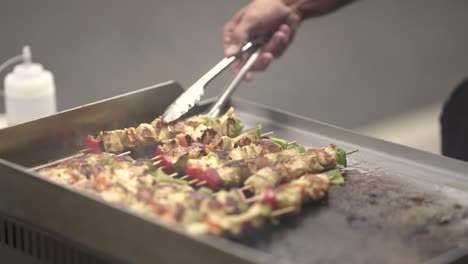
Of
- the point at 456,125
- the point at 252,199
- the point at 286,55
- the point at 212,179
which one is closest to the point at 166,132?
the point at 212,179

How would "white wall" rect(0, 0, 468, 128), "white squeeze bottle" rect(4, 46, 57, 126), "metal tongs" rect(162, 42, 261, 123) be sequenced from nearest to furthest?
"metal tongs" rect(162, 42, 261, 123), "white squeeze bottle" rect(4, 46, 57, 126), "white wall" rect(0, 0, 468, 128)

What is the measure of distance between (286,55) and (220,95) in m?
2.07

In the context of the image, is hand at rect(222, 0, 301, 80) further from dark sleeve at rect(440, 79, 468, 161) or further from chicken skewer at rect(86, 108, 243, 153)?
dark sleeve at rect(440, 79, 468, 161)

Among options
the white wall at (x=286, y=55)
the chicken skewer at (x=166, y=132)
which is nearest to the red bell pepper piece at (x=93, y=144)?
the chicken skewer at (x=166, y=132)

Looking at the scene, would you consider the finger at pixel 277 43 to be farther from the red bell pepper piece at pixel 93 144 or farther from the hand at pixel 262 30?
the red bell pepper piece at pixel 93 144

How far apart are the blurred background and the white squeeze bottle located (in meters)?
0.77

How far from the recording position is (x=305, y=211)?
5.57ft

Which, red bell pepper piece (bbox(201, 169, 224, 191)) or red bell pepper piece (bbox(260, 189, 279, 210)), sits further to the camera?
red bell pepper piece (bbox(201, 169, 224, 191))

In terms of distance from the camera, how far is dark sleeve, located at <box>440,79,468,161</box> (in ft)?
9.32

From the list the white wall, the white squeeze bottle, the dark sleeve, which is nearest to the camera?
the white squeeze bottle

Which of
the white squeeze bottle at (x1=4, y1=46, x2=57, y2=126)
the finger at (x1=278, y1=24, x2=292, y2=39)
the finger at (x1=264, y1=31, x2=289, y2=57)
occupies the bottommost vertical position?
the white squeeze bottle at (x1=4, y1=46, x2=57, y2=126)

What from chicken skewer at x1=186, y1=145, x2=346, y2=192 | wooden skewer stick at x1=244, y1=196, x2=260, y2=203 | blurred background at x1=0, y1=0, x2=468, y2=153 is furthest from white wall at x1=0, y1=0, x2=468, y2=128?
Answer: wooden skewer stick at x1=244, y1=196, x2=260, y2=203

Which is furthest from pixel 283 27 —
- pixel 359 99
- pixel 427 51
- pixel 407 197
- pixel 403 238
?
pixel 427 51

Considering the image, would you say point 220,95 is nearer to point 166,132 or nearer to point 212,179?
point 166,132
